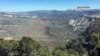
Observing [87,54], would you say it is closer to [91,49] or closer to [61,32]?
[91,49]

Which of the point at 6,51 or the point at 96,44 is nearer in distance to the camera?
the point at 6,51

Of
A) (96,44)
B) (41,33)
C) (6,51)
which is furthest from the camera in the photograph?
(41,33)

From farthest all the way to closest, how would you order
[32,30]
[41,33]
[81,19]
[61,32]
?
1. [81,19]
2. [32,30]
3. [41,33]
4. [61,32]

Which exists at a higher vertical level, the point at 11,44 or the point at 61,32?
the point at 11,44

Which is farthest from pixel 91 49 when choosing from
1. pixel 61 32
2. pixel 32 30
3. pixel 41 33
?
pixel 32 30

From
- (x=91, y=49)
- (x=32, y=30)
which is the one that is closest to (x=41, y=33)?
(x=32, y=30)

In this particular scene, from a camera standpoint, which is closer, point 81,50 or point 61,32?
point 81,50

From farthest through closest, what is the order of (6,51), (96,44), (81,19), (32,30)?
(81,19) < (32,30) < (96,44) < (6,51)

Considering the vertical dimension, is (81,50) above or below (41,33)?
above

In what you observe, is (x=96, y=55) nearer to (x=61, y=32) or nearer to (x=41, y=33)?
(x=61, y=32)
